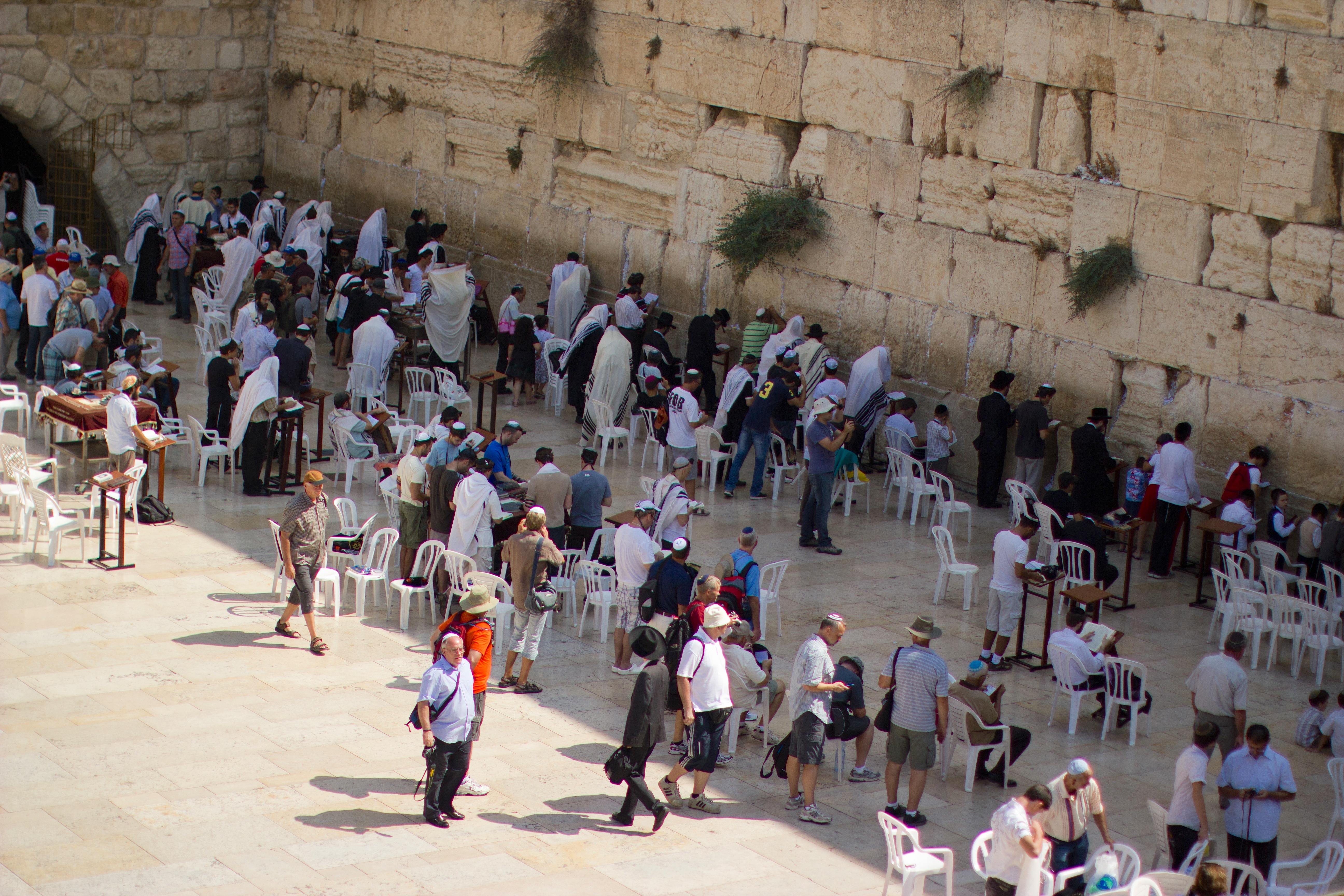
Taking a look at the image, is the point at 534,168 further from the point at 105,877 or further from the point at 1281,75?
the point at 105,877

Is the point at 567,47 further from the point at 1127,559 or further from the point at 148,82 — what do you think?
the point at 1127,559

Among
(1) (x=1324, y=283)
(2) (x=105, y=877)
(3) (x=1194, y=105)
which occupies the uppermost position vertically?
(3) (x=1194, y=105)

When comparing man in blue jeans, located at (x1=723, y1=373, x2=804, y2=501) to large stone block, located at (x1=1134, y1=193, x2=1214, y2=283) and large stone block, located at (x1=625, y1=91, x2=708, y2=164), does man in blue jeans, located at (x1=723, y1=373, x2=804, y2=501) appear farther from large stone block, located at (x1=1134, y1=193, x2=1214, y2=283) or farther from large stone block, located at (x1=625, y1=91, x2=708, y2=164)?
large stone block, located at (x1=625, y1=91, x2=708, y2=164)

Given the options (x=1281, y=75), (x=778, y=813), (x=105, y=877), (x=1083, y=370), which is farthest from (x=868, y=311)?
(x=105, y=877)

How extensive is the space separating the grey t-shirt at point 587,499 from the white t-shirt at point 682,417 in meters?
2.67

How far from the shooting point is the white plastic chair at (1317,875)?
8406 millimetres

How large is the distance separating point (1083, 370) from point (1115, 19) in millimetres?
3445

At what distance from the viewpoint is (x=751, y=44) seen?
1880 centimetres

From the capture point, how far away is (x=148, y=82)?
24.9 m

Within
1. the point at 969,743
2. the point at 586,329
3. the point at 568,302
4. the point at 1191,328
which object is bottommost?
the point at 969,743

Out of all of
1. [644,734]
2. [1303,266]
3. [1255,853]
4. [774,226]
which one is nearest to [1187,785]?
[1255,853]

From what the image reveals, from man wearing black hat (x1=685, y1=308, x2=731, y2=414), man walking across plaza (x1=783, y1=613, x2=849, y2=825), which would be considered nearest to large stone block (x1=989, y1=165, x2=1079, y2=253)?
man wearing black hat (x1=685, y1=308, x2=731, y2=414)

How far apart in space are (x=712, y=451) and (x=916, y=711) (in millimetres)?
6839

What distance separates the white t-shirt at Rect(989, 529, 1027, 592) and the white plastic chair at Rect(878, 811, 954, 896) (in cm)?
414
